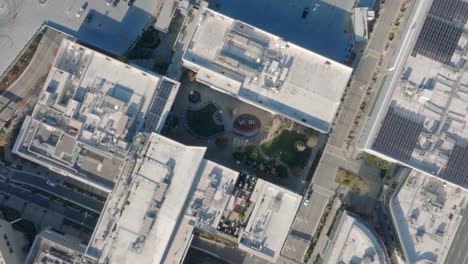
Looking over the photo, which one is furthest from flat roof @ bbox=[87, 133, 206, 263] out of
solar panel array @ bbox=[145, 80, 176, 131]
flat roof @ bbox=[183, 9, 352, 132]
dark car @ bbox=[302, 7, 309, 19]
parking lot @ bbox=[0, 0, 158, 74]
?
dark car @ bbox=[302, 7, 309, 19]

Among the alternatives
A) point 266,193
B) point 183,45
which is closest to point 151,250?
point 266,193

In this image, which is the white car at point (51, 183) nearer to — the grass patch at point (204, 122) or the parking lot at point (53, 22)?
the parking lot at point (53, 22)

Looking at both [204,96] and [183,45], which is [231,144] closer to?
[204,96]

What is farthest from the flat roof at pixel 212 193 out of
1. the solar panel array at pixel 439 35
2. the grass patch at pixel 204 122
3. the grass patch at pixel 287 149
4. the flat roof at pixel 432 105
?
the solar panel array at pixel 439 35

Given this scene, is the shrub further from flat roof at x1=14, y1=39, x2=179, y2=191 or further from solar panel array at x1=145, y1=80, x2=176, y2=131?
solar panel array at x1=145, y1=80, x2=176, y2=131

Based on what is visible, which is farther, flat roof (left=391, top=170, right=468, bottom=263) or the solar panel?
flat roof (left=391, top=170, right=468, bottom=263)
